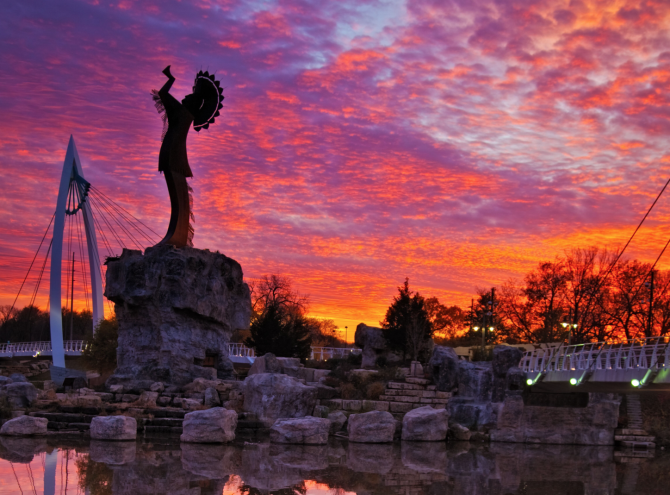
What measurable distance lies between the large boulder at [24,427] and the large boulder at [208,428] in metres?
3.79

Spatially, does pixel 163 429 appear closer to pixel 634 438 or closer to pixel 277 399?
pixel 277 399

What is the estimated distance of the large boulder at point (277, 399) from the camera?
72.1 feet

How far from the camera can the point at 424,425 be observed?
21.4 m

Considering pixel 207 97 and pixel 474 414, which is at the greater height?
pixel 207 97

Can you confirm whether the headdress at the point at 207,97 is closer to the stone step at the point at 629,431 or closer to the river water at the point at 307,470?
the river water at the point at 307,470

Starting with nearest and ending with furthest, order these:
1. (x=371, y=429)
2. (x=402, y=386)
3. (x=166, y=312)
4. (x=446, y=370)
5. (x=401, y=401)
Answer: (x=371, y=429) < (x=401, y=401) < (x=402, y=386) < (x=446, y=370) < (x=166, y=312)

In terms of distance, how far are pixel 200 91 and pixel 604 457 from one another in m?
21.7

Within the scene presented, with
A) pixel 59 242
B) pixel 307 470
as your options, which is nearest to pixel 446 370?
pixel 307 470

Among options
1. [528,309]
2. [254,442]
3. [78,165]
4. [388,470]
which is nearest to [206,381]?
[254,442]

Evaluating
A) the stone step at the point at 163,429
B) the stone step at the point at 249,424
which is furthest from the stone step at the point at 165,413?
the stone step at the point at 249,424

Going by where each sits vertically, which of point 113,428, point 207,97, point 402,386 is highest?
point 207,97

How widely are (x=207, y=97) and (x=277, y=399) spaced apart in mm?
15050

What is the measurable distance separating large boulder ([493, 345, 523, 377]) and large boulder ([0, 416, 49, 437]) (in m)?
14.9

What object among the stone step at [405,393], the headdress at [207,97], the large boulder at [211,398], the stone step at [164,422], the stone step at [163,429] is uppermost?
the headdress at [207,97]
